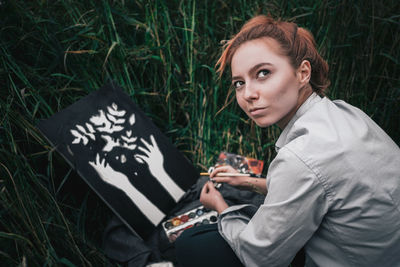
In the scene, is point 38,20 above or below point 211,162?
above

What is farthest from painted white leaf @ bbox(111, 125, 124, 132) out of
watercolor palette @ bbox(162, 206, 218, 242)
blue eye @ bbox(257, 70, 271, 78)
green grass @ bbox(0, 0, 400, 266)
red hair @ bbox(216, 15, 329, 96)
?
blue eye @ bbox(257, 70, 271, 78)

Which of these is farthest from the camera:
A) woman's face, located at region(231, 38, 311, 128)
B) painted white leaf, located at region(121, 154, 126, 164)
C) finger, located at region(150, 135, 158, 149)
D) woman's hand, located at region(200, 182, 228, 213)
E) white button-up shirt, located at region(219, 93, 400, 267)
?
finger, located at region(150, 135, 158, 149)

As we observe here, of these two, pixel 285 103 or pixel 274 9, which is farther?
pixel 274 9

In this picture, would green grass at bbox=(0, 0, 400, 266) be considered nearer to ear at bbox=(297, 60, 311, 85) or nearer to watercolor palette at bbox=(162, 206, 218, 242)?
watercolor palette at bbox=(162, 206, 218, 242)

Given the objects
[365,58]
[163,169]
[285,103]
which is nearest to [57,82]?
[163,169]

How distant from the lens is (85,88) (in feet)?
5.20

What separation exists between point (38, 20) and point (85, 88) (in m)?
0.44

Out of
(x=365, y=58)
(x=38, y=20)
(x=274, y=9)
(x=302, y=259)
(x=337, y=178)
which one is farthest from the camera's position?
(x=274, y=9)

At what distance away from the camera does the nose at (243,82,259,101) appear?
92 centimetres

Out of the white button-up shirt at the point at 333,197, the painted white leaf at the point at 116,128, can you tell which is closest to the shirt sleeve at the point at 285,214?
the white button-up shirt at the point at 333,197

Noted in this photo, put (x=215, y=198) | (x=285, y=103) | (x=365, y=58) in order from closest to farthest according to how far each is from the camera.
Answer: (x=285, y=103), (x=215, y=198), (x=365, y=58)

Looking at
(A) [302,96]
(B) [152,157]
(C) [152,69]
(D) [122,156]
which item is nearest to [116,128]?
(D) [122,156]

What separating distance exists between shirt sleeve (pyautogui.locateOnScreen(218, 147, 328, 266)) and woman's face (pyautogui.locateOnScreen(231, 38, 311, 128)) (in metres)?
0.20

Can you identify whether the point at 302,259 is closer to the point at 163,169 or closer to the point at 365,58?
the point at 163,169
